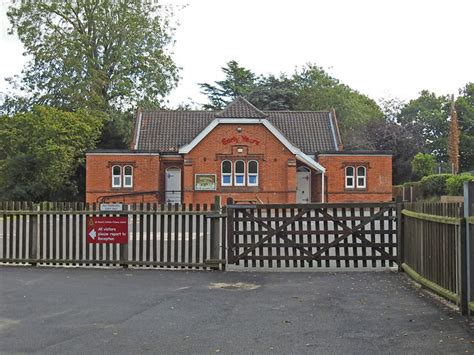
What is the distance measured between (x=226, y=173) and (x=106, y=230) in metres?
27.1

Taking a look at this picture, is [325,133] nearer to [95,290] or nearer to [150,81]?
[150,81]

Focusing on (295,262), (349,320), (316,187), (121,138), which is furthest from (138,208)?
(121,138)

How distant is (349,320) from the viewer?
7.67 meters

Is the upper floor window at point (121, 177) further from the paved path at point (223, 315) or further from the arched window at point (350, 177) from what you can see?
the paved path at point (223, 315)

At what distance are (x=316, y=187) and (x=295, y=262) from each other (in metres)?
29.4

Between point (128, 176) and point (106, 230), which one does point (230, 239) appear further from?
point (128, 176)

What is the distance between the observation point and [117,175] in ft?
132

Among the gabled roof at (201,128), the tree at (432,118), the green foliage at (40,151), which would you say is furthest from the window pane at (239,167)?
the tree at (432,118)

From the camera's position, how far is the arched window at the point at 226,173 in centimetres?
3969

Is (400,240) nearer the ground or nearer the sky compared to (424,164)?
nearer the ground

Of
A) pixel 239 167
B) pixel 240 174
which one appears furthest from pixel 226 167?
pixel 240 174

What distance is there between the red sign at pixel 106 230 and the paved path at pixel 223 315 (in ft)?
3.43

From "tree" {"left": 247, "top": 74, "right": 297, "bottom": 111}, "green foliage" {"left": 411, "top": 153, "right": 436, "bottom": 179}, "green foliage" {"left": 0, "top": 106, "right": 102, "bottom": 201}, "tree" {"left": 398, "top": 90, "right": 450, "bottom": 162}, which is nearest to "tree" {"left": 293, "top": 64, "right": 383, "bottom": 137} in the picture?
"tree" {"left": 247, "top": 74, "right": 297, "bottom": 111}

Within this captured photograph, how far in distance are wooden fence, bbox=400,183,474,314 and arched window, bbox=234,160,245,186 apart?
2850cm
